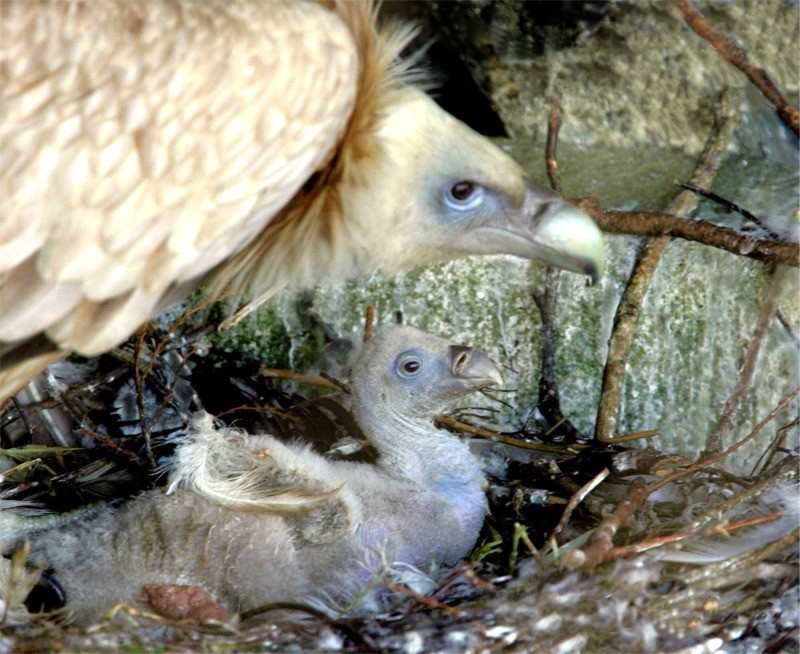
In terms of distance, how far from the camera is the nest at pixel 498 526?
1812 mm

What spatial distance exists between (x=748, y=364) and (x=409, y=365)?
2.99ft

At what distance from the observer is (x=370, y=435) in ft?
8.82

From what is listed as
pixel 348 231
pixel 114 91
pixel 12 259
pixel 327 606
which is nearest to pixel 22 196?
pixel 12 259

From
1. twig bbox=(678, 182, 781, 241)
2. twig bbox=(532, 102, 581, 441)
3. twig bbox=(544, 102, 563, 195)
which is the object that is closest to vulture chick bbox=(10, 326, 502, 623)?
twig bbox=(532, 102, 581, 441)

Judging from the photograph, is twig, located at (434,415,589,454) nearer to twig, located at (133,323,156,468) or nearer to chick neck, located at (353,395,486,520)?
chick neck, located at (353,395,486,520)

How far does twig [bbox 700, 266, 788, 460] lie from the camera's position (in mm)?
2660

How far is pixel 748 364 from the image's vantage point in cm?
279

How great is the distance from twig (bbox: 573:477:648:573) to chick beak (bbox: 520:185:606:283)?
1.51 feet

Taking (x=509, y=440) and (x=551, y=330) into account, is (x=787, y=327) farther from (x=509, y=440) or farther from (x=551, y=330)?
(x=509, y=440)

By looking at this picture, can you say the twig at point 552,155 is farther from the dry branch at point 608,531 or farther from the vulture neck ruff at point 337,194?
the dry branch at point 608,531

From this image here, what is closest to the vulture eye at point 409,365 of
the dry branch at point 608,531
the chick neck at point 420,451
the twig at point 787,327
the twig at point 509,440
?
the chick neck at point 420,451

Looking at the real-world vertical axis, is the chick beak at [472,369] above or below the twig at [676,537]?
above

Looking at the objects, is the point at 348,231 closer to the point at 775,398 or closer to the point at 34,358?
the point at 34,358

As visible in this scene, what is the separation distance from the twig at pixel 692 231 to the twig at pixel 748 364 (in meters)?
0.12
